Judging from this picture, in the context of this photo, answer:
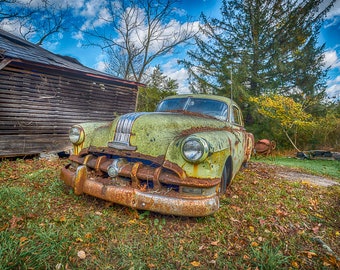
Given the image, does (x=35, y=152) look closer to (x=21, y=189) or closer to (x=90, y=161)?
(x=21, y=189)

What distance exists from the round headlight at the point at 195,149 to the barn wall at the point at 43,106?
6159mm

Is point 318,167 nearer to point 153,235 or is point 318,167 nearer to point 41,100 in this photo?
point 153,235

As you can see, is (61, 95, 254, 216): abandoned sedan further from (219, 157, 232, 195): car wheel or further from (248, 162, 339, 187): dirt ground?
(248, 162, 339, 187): dirt ground

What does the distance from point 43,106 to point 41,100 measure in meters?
0.21

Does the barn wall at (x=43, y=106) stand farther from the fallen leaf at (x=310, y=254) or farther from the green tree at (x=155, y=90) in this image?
the green tree at (x=155, y=90)

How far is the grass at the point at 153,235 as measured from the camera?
5.92 feet

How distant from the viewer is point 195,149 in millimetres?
2266

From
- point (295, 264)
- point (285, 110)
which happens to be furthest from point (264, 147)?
point (295, 264)

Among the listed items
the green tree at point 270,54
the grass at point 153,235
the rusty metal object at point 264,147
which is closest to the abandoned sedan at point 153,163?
the grass at point 153,235

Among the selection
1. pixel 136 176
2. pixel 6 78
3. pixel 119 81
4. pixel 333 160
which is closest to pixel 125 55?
pixel 119 81

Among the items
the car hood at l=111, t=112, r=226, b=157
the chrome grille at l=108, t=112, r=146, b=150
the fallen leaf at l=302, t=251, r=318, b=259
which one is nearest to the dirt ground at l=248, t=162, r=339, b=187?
the fallen leaf at l=302, t=251, r=318, b=259

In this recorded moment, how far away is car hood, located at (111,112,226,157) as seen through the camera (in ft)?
8.59

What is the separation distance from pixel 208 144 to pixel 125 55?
21084 mm

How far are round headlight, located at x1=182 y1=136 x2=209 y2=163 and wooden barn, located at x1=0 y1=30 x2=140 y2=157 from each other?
6.10m
